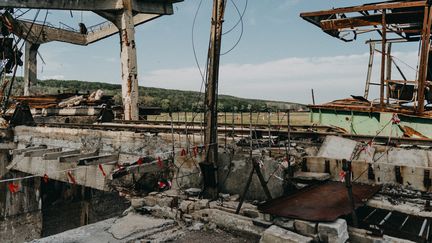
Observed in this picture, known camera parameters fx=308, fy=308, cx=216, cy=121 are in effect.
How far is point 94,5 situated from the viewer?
2003cm

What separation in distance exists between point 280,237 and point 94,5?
20260mm

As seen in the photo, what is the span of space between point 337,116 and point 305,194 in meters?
7.84

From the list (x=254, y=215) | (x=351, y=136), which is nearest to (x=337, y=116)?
(x=351, y=136)

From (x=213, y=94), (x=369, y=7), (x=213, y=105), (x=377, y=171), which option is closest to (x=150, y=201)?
(x=213, y=105)

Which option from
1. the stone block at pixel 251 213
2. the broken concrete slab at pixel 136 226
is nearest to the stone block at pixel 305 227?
the stone block at pixel 251 213

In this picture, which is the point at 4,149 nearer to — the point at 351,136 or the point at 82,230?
the point at 82,230

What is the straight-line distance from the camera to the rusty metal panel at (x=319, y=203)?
4.72 metres

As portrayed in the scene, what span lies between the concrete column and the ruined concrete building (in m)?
1.75

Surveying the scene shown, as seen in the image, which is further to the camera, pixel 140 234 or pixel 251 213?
pixel 251 213

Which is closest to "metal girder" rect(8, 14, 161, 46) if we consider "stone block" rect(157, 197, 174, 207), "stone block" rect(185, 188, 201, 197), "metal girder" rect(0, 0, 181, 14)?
"metal girder" rect(0, 0, 181, 14)

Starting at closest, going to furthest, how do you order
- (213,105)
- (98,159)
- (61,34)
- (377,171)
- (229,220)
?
(229,220) < (377,171) < (213,105) < (98,159) < (61,34)

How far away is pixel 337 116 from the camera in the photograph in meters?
12.8

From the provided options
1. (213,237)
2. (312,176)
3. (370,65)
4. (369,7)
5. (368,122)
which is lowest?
(213,237)

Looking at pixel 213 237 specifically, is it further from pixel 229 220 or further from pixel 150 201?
pixel 150 201
